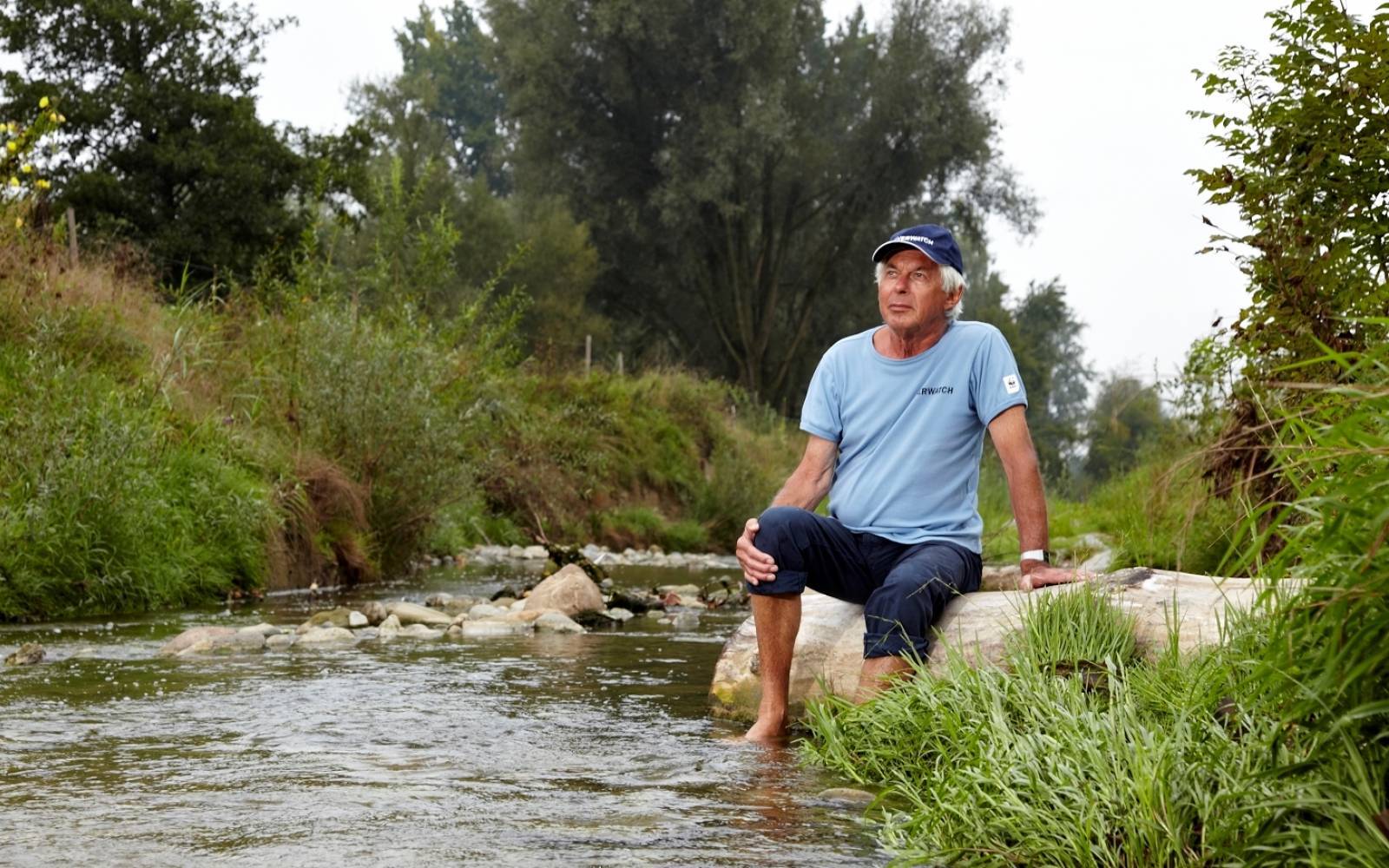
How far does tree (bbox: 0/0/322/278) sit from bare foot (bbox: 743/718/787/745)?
77.5ft

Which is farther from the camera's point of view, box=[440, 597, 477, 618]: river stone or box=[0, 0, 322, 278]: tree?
box=[0, 0, 322, 278]: tree

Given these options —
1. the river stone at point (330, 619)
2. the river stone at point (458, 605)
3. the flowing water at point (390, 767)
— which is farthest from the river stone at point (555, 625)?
the flowing water at point (390, 767)

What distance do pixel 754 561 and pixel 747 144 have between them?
31.4 metres

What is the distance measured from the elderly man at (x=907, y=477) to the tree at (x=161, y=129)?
77.1 feet

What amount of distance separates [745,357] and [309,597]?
→ 96.0 feet

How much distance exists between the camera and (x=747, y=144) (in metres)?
35.5

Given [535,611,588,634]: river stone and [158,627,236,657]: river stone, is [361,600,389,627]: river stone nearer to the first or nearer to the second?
[535,611,588,634]: river stone

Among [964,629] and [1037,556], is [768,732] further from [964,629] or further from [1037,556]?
[1037,556]

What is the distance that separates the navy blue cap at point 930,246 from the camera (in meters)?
5.03

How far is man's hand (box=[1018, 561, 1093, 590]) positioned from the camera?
471 cm

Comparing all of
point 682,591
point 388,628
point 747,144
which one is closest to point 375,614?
point 388,628

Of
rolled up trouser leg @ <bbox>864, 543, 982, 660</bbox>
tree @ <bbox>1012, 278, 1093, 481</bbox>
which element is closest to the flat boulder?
rolled up trouser leg @ <bbox>864, 543, 982, 660</bbox>

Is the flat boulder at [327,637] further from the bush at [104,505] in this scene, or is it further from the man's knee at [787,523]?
the man's knee at [787,523]

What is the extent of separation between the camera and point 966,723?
13.1 ft
